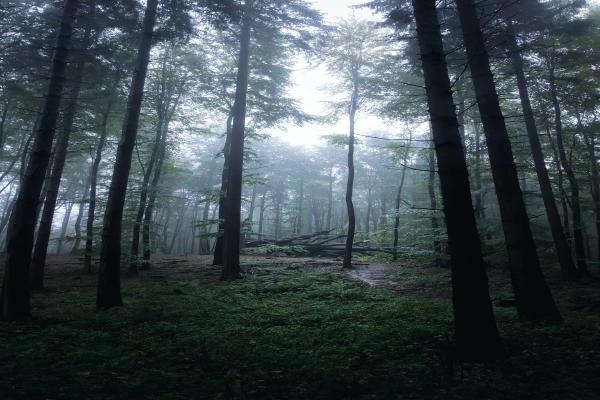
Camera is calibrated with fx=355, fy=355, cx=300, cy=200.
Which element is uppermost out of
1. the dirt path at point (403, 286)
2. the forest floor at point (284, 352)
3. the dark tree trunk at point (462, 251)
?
the dark tree trunk at point (462, 251)

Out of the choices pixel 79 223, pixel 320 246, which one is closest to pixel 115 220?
pixel 320 246

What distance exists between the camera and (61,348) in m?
5.11

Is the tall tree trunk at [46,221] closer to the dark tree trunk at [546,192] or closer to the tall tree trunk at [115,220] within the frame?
the tall tree trunk at [115,220]

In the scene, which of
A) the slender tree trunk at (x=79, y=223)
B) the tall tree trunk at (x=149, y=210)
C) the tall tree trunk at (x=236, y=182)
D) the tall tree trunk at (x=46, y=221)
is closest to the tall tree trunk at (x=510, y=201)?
the tall tree trunk at (x=236, y=182)

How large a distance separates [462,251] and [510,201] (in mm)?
2607

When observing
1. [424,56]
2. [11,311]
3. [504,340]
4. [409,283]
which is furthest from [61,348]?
[409,283]

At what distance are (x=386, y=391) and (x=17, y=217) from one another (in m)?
7.48

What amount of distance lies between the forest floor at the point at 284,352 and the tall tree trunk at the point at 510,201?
18.3 inches

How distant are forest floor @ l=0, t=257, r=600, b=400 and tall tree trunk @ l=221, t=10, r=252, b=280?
12.2 feet

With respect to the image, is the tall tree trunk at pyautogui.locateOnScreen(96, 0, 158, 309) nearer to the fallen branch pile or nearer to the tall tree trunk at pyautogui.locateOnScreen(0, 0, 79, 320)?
the tall tree trunk at pyautogui.locateOnScreen(0, 0, 79, 320)

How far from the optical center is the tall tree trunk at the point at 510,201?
19.0 ft

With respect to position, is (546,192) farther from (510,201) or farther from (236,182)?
(236,182)

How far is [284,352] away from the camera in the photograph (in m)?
5.00

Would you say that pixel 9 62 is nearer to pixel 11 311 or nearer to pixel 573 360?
pixel 11 311
